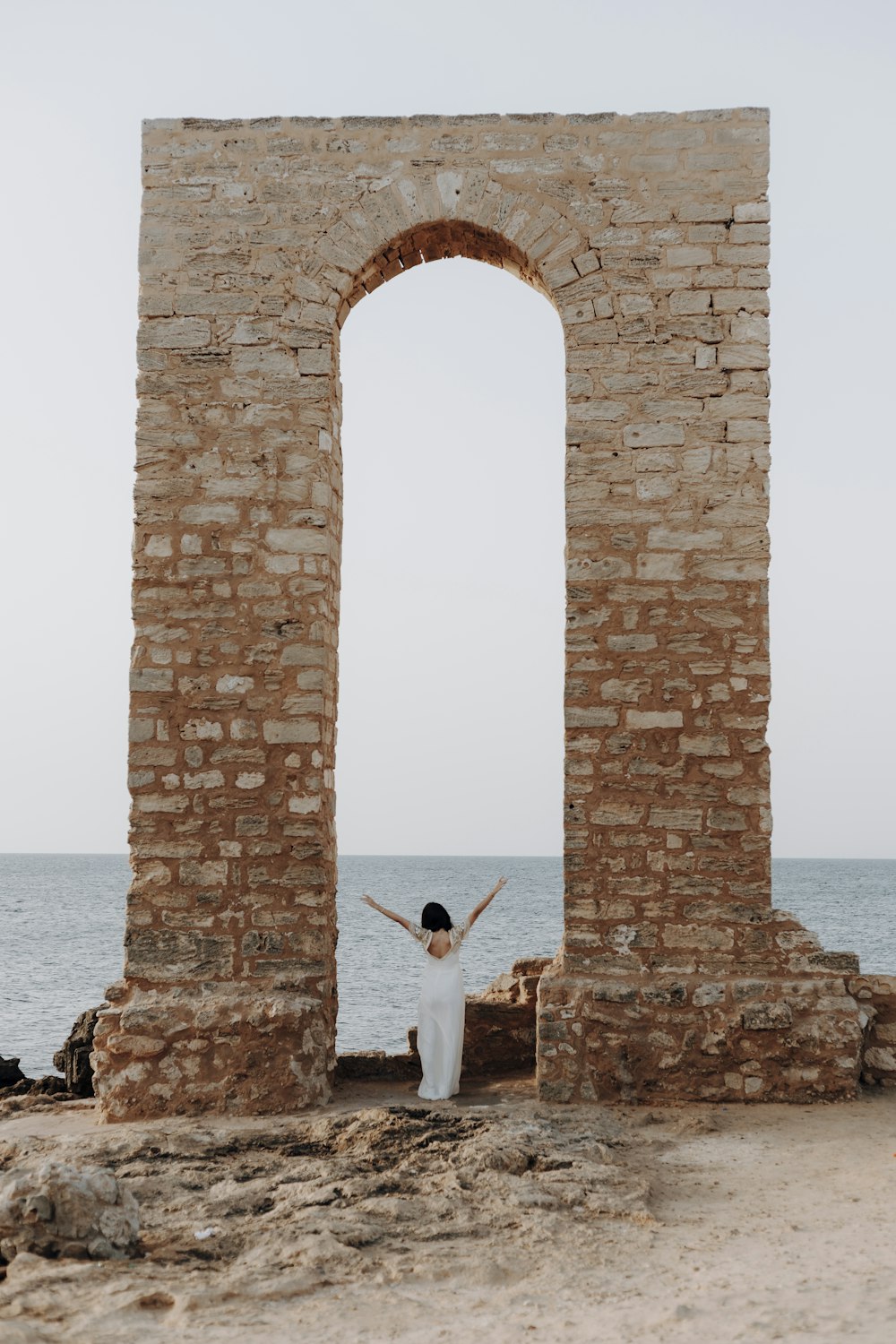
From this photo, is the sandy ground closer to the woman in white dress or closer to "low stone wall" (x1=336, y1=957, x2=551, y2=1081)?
the woman in white dress

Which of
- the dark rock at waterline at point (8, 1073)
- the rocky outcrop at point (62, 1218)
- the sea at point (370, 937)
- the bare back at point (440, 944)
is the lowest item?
the sea at point (370, 937)

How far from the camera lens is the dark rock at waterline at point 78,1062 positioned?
7188mm

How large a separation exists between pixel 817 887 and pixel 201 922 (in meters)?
64.5

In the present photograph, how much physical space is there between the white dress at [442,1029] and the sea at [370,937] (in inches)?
303

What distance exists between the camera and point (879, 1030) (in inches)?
262

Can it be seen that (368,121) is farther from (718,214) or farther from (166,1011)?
(166,1011)

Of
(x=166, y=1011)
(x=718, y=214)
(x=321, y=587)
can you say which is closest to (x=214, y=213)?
(x=321, y=587)

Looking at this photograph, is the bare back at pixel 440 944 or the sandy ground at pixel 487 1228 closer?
the sandy ground at pixel 487 1228

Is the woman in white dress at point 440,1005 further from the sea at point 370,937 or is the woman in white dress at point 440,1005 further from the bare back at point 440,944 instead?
the sea at point 370,937

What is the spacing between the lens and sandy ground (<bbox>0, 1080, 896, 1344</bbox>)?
11.7ft

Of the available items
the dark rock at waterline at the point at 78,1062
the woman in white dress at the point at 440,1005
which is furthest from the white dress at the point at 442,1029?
the dark rock at waterline at the point at 78,1062

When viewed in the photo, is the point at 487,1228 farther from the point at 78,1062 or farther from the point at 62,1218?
the point at 78,1062

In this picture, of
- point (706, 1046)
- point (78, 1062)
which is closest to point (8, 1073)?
point (78, 1062)

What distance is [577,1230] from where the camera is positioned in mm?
4355
